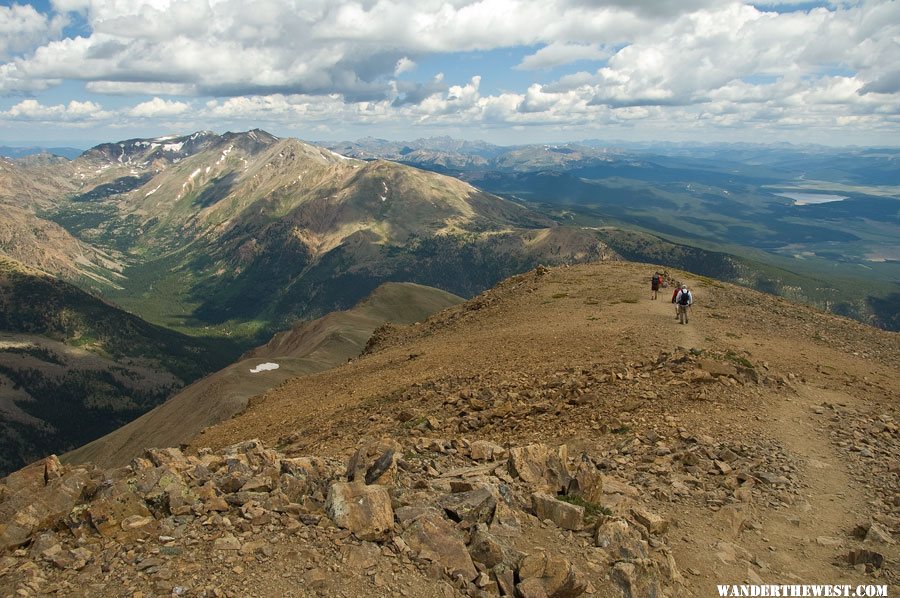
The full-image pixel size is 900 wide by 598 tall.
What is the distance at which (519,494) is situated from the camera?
13984mm

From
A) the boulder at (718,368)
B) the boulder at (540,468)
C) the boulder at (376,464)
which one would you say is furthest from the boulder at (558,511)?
the boulder at (718,368)

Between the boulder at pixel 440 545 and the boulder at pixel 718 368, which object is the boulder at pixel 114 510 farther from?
the boulder at pixel 718 368

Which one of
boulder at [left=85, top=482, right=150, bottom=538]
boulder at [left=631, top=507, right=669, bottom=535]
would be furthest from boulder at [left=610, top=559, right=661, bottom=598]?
boulder at [left=85, top=482, right=150, bottom=538]

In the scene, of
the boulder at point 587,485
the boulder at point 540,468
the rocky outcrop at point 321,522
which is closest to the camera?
the rocky outcrop at point 321,522

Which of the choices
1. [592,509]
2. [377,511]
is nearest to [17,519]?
[377,511]

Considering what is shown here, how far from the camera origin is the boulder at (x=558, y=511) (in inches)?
505

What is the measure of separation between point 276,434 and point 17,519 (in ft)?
54.6

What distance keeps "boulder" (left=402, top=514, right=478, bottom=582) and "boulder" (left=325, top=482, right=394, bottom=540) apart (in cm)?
59

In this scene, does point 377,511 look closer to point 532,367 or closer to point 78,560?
point 78,560

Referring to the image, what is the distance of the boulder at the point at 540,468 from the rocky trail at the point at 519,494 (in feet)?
0.20

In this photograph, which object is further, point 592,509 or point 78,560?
point 592,509

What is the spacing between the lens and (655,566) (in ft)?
39.7

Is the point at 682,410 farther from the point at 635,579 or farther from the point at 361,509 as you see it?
the point at 361,509

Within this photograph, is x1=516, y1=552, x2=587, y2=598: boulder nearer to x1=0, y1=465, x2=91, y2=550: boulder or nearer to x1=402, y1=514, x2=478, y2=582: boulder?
x1=402, y1=514, x2=478, y2=582: boulder
